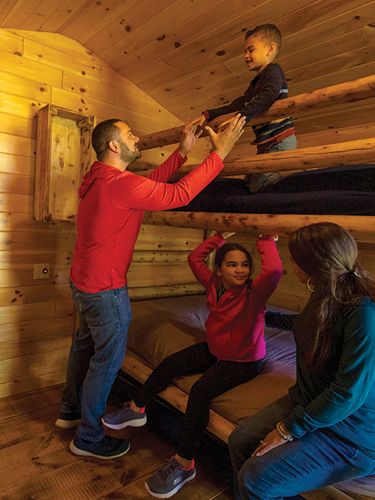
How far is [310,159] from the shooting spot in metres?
1.55

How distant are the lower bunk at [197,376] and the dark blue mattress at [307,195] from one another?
90 cm

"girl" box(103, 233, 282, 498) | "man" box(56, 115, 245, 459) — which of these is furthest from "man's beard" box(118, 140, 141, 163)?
"girl" box(103, 233, 282, 498)

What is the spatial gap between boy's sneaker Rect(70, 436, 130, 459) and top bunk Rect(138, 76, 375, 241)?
1.37m

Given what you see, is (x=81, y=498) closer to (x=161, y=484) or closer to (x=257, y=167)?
(x=161, y=484)

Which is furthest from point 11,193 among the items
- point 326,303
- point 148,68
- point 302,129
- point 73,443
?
point 302,129

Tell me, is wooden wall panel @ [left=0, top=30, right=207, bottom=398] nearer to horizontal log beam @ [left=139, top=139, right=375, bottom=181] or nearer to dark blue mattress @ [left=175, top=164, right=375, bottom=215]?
dark blue mattress @ [left=175, top=164, right=375, bottom=215]

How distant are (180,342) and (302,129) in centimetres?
220

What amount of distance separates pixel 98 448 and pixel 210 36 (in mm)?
2684

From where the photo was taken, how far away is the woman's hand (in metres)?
1.21

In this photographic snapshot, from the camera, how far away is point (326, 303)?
3.88 feet

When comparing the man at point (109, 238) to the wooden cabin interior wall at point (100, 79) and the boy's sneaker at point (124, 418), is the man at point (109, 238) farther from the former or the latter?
the wooden cabin interior wall at point (100, 79)

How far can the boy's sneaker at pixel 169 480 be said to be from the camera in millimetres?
1634

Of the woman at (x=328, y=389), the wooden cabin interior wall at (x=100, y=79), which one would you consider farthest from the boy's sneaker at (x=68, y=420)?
the woman at (x=328, y=389)

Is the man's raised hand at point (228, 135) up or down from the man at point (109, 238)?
up
